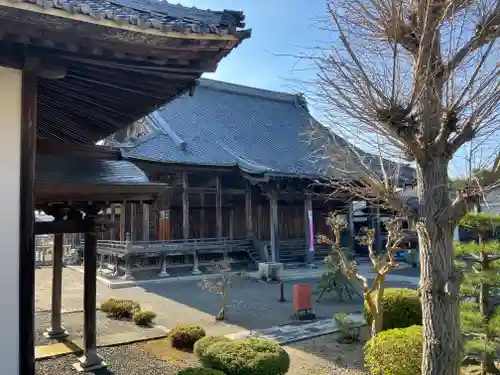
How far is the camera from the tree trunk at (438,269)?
370cm

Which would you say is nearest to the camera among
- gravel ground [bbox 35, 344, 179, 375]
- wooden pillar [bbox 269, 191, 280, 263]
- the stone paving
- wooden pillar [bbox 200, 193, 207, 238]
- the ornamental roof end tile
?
the ornamental roof end tile

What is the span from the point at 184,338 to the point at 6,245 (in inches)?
193

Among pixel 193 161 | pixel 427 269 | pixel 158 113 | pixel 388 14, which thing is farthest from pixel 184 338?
pixel 158 113

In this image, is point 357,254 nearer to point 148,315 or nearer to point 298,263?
point 298,263

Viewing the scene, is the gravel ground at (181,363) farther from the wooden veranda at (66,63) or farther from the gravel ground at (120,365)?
the wooden veranda at (66,63)

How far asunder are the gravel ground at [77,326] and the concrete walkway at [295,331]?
2.33m

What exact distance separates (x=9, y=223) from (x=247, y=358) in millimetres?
3256

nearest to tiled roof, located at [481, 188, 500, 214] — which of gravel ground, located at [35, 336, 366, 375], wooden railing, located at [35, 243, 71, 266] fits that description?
gravel ground, located at [35, 336, 366, 375]

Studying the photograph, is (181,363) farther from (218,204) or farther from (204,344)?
(218,204)

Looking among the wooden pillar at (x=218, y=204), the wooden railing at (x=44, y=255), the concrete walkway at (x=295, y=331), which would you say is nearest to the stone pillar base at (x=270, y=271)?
the wooden pillar at (x=218, y=204)

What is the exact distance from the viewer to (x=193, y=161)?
17.5 m

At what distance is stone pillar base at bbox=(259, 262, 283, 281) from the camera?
1655 cm

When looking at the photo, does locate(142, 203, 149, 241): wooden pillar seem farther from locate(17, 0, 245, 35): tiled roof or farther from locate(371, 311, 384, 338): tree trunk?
locate(17, 0, 245, 35): tiled roof

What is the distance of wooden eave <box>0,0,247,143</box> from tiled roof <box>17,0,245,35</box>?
4 cm
